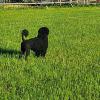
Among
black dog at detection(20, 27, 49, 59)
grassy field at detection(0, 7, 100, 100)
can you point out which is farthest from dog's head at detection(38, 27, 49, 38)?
grassy field at detection(0, 7, 100, 100)

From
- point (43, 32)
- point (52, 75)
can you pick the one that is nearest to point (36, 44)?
point (43, 32)

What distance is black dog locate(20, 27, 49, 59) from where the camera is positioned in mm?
8664

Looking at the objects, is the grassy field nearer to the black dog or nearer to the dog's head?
the black dog

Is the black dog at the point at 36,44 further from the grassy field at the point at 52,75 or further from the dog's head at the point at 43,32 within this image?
the grassy field at the point at 52,75

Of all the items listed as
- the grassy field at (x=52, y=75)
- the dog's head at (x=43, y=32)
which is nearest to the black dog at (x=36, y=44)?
the dog's head at (x=43, y=32)

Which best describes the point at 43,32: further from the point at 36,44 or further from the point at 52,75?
the point at 52,75

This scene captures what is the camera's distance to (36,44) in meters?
8.84

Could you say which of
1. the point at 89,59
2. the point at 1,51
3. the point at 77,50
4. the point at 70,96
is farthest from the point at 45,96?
the point at 77,50

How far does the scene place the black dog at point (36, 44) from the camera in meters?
8.66

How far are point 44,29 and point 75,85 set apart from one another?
2.59 meters

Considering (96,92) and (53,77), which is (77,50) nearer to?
(53,77)

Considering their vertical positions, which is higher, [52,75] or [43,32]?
[43,32]

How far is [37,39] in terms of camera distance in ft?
29.6

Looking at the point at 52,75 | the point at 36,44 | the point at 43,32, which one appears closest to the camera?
the point at 52,75
